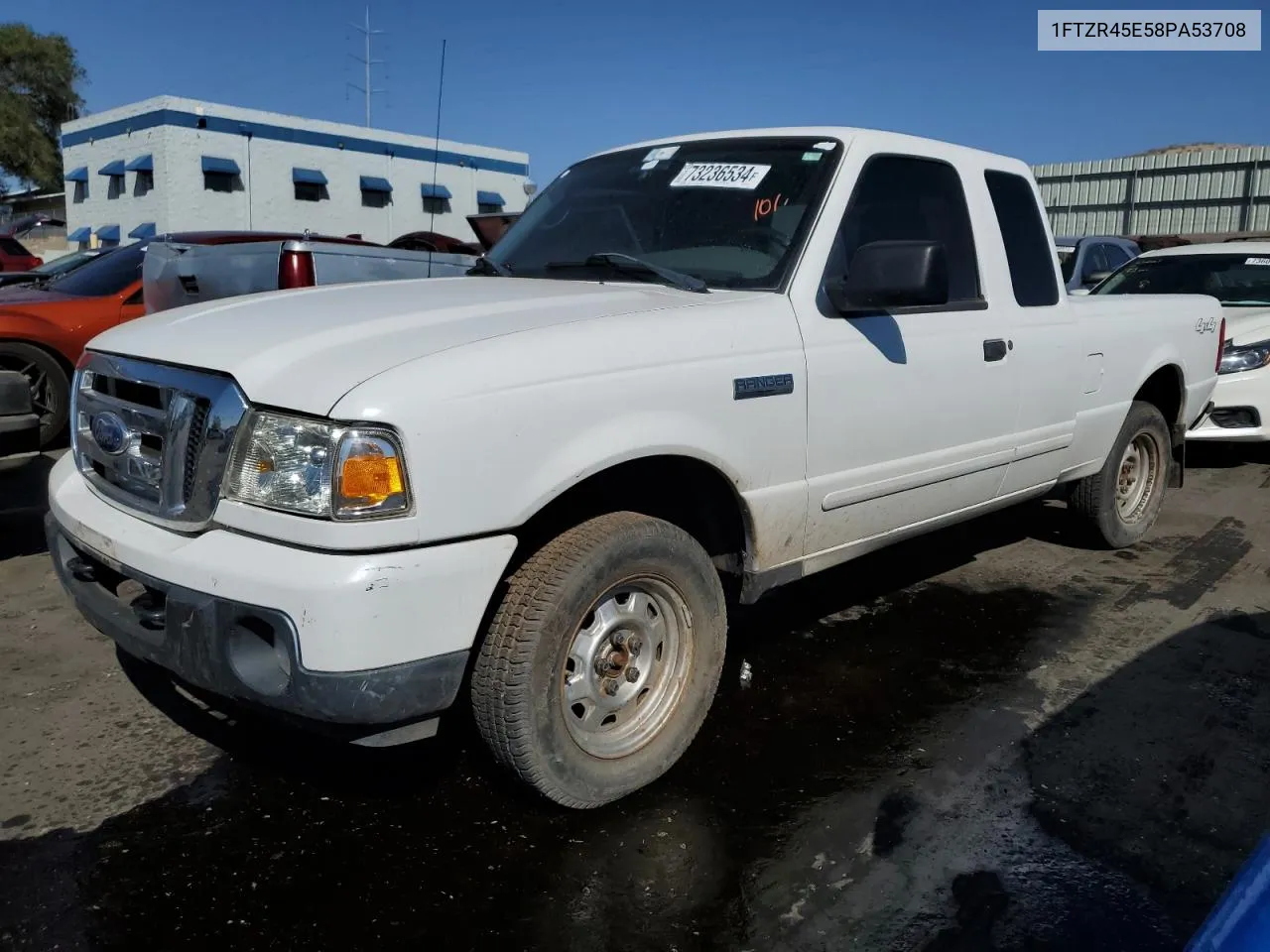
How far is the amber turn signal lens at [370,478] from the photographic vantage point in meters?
2.31

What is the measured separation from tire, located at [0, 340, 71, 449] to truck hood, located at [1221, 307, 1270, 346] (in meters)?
8.42

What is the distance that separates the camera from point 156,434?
2.70m

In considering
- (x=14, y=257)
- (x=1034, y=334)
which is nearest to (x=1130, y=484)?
(x=1034, y=334)

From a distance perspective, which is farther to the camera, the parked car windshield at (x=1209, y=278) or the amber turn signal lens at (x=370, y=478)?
the parked car windshield at (x=1209, y=278)

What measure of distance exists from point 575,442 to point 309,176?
2904cm

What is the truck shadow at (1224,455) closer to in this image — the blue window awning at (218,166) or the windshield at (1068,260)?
the windshield at (1068,260)

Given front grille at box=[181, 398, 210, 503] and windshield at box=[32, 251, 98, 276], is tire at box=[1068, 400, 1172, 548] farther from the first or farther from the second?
windshield at box=[32, 251, 98, 276]

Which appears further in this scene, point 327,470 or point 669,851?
point 669,851

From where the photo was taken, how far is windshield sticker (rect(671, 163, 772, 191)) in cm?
366

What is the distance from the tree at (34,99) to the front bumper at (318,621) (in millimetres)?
50249

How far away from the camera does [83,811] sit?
9.51 feet

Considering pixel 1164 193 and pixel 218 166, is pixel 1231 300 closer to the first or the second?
pixel 1164 193

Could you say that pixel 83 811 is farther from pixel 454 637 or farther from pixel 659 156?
pixel 659 156

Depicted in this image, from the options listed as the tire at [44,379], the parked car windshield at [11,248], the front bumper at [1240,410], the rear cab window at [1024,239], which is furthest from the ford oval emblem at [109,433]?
the parked car windshield at [11,248]
